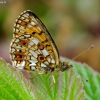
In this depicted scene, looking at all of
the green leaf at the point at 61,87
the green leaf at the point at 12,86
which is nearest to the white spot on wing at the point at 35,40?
the green leaf at the point at 61,87

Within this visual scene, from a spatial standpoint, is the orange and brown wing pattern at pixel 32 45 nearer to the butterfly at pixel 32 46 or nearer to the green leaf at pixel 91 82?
the butterfly at pixel 32 46

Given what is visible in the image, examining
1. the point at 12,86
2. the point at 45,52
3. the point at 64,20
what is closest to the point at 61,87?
the point at 12,86

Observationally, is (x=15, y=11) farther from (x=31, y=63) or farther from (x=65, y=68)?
(x=65, y=68)

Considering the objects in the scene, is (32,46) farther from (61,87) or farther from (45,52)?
(61,87)

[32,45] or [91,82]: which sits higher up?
[32,45]

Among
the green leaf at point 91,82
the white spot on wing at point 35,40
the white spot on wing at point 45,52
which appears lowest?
the green leaf at point 91,82
